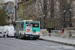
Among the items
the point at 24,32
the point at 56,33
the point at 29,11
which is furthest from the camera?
the point at 29,11

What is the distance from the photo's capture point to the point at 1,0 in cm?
9775

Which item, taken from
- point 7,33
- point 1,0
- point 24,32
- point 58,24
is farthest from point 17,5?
point 24,32

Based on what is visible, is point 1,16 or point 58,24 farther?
point 1,16

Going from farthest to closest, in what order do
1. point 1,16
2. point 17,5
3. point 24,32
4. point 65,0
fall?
point 1,16, point 17,5, point 65,0, point 24,32

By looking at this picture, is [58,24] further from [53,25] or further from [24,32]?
[24,32]

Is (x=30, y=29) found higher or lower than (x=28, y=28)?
lower

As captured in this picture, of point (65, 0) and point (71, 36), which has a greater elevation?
point (65, 0)

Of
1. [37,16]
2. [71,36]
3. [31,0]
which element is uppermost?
[31,0]

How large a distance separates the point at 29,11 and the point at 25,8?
56.9 inches

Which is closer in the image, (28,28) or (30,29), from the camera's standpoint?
(28,28)

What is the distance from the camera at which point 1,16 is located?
331 ft

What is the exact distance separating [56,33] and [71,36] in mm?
8221

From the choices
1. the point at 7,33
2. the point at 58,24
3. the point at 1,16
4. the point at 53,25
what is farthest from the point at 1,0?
the point at 7,33

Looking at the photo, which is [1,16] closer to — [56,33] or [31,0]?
[31,0]
